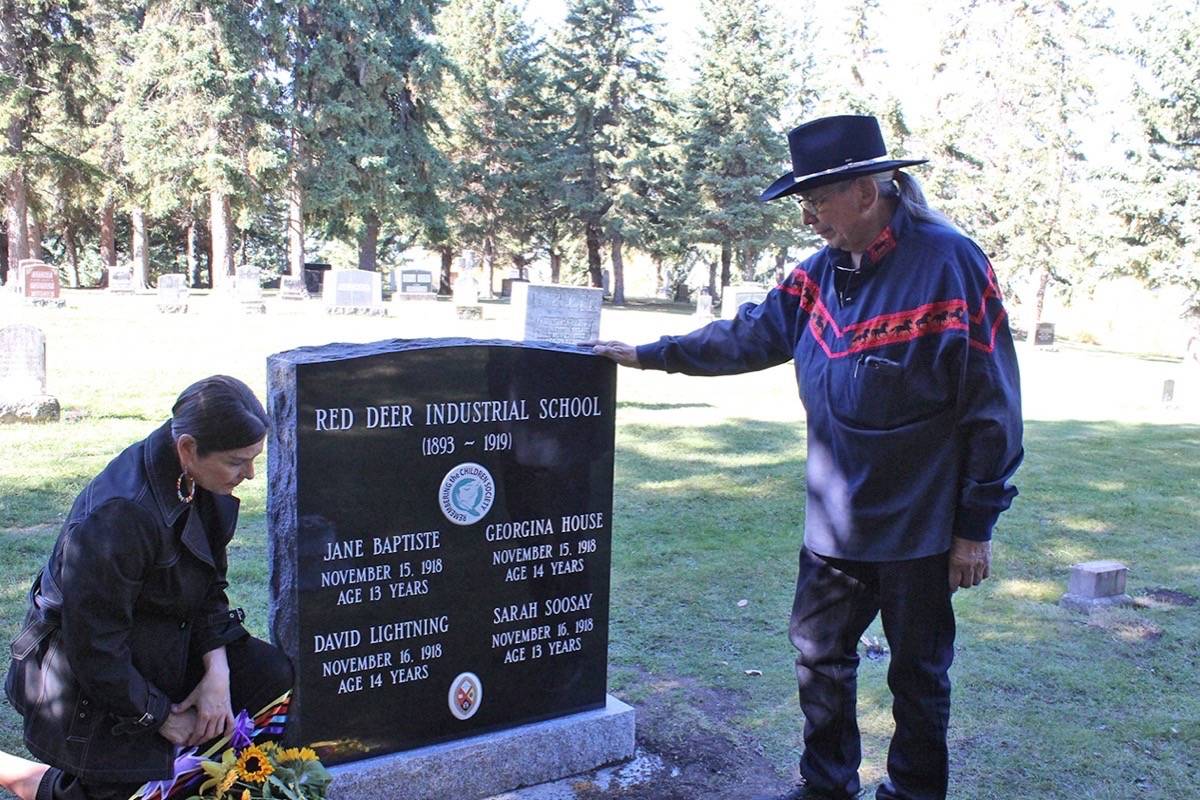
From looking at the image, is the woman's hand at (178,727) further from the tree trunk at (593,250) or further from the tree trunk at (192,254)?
the tree trunk at (192,254)

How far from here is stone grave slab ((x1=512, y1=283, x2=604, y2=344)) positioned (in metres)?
12.3

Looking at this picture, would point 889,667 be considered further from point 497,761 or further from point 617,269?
point 617,269

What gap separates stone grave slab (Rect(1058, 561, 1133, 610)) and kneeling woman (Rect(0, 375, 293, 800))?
4.85 meters

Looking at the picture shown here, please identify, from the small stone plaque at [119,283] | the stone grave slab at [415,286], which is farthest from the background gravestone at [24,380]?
the small stone plaque at [119,283]

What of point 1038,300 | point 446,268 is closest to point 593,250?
point 446,268

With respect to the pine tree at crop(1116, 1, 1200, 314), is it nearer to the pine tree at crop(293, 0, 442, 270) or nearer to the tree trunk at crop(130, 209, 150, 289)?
the pine tree at crop(293, 0, 442, 270)

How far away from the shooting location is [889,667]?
3.11 metres

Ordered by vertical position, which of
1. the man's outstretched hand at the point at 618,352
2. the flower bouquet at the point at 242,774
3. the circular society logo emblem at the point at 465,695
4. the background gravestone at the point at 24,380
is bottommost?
the circular society logo emblem at the point at 465,695

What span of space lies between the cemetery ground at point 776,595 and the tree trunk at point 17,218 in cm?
1606

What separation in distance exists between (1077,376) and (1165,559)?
637 inches

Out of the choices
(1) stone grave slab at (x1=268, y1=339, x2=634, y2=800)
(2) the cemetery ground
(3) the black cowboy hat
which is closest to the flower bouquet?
(1) stone grave slab at (x1=268, y1=339, x2=634, y2=800)

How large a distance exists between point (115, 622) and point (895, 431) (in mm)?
2101

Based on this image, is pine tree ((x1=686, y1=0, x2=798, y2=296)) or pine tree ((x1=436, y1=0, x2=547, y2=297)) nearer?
pine tree ((x1=686, y1=0, x2=798, y2=296))

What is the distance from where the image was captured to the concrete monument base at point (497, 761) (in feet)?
10.9
